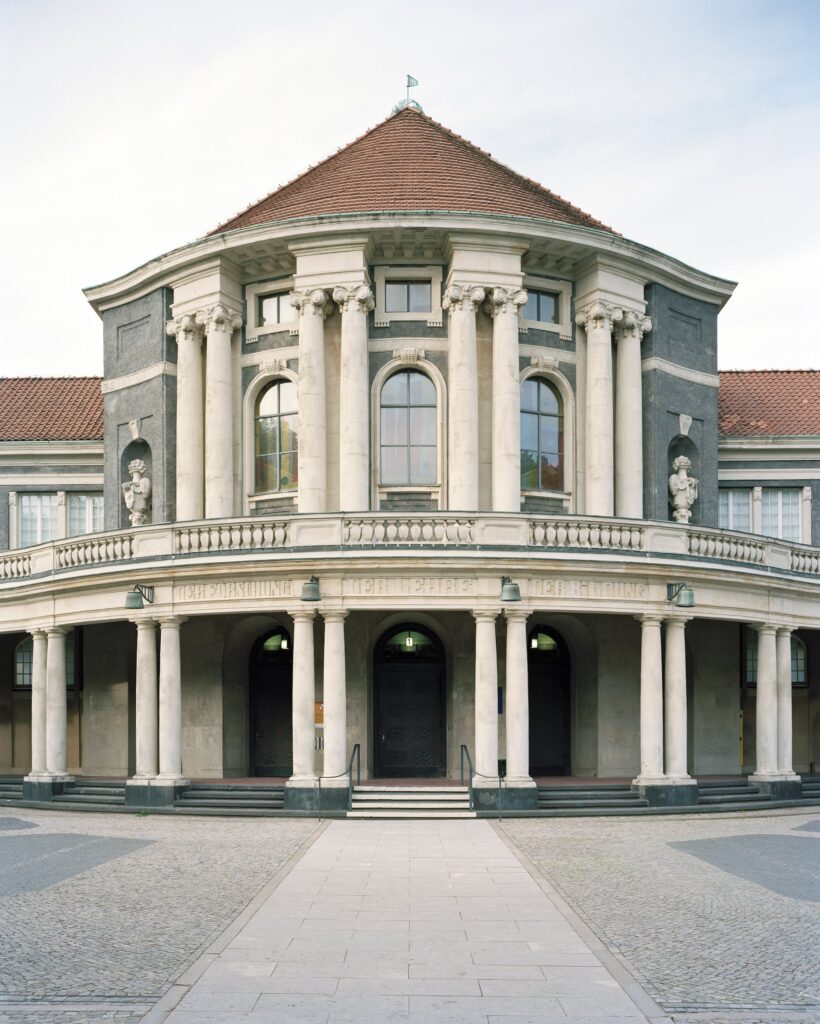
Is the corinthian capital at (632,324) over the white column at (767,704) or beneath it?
over

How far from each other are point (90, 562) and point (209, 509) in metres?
3.25

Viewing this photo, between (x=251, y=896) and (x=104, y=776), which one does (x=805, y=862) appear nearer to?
Result: (x=251, y=896)

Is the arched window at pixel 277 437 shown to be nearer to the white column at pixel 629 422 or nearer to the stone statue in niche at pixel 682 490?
the white column at pixel 629 422

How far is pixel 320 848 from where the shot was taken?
1950cm

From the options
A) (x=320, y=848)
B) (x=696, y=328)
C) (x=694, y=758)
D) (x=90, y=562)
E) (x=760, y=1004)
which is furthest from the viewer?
(x=696, y=328)

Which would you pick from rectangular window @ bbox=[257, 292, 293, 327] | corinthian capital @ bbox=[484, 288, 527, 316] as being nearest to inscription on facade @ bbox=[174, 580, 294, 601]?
rectangular window @ bbox=[257, 292, 293, 327]

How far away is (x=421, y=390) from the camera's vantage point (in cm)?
2953

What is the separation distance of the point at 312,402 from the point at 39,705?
9997mm

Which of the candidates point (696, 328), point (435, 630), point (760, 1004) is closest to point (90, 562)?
point (435, 630)

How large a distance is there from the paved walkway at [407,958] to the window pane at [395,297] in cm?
1599

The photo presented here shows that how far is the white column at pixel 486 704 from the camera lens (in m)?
24.4

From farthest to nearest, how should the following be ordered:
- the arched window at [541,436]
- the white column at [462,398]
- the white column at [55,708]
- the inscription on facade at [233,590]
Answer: the arched window at [541,436] → the white column at [55,708] → the white column at [462,398] → the inscription on facade at [233,590]

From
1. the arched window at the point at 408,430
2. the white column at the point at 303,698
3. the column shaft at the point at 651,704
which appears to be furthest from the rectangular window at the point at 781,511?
the white column at the point at 303,698

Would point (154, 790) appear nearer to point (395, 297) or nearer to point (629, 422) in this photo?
point (395, 297)
